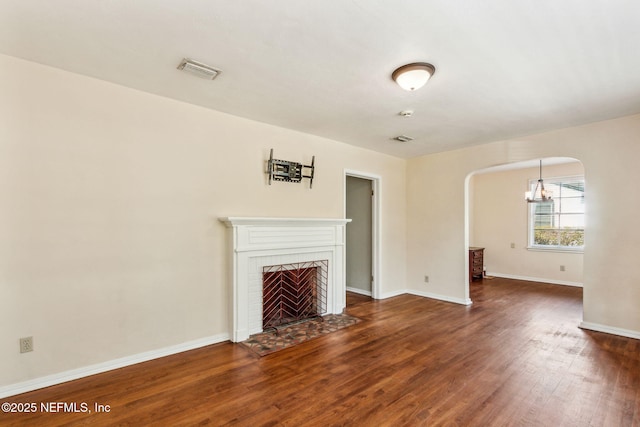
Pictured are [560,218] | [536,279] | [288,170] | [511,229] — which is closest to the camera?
[288,170]

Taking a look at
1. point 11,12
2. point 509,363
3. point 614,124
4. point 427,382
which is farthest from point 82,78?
point 614,124

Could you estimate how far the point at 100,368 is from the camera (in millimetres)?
2717

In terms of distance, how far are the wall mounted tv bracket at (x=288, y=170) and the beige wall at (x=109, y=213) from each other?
118 millimetres

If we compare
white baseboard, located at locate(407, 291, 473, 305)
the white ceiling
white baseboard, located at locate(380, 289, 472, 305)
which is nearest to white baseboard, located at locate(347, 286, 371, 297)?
white baseboard, located at locate(380, 289, 472, 305)

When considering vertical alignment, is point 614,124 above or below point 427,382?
above

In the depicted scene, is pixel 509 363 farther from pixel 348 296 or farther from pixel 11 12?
pixel 11 12

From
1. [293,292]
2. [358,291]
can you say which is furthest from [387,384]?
[358,291]

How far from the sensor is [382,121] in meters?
3.78

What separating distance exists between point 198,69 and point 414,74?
172 centimetres

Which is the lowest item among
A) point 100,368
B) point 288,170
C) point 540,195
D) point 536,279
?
point 536,279

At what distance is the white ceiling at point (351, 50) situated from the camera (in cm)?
184

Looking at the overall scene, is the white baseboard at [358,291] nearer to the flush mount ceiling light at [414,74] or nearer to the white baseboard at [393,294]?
the white baseboard at [393,294]

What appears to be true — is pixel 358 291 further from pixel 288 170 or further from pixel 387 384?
pixel 387 384

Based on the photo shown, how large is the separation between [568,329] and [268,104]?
4471mm
